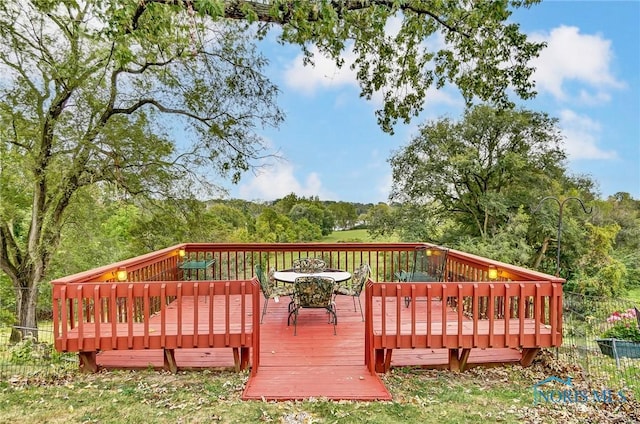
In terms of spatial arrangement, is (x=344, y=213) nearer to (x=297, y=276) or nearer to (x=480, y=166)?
(x=480, y=166)

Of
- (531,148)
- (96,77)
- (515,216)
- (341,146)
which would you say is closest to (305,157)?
(341,146)

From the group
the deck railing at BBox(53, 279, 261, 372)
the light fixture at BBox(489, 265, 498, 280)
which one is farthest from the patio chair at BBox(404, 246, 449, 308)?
the deck railing at BBox(53, 279, 261, 372)

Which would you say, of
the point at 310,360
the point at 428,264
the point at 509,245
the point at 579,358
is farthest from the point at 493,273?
the point at 509,245

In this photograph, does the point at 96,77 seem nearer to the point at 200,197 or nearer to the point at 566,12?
the point at 200,197

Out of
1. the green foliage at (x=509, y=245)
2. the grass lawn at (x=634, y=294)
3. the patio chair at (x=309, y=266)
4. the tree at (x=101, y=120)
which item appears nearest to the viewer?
the patio chair at (x=309, y=266)

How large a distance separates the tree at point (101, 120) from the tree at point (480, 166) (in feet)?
21.4

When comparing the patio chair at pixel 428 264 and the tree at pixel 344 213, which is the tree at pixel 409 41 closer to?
the patio chair at pixel 428 264

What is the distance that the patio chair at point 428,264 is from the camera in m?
5.97

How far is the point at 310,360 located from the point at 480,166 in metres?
11.2

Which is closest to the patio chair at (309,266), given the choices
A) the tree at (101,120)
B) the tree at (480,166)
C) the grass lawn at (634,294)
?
the tree at (101,120)

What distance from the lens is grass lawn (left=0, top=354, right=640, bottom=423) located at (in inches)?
115

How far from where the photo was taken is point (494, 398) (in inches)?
129

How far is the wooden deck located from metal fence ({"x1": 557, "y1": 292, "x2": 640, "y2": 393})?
655mm

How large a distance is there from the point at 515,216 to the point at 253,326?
11322 millimetres
